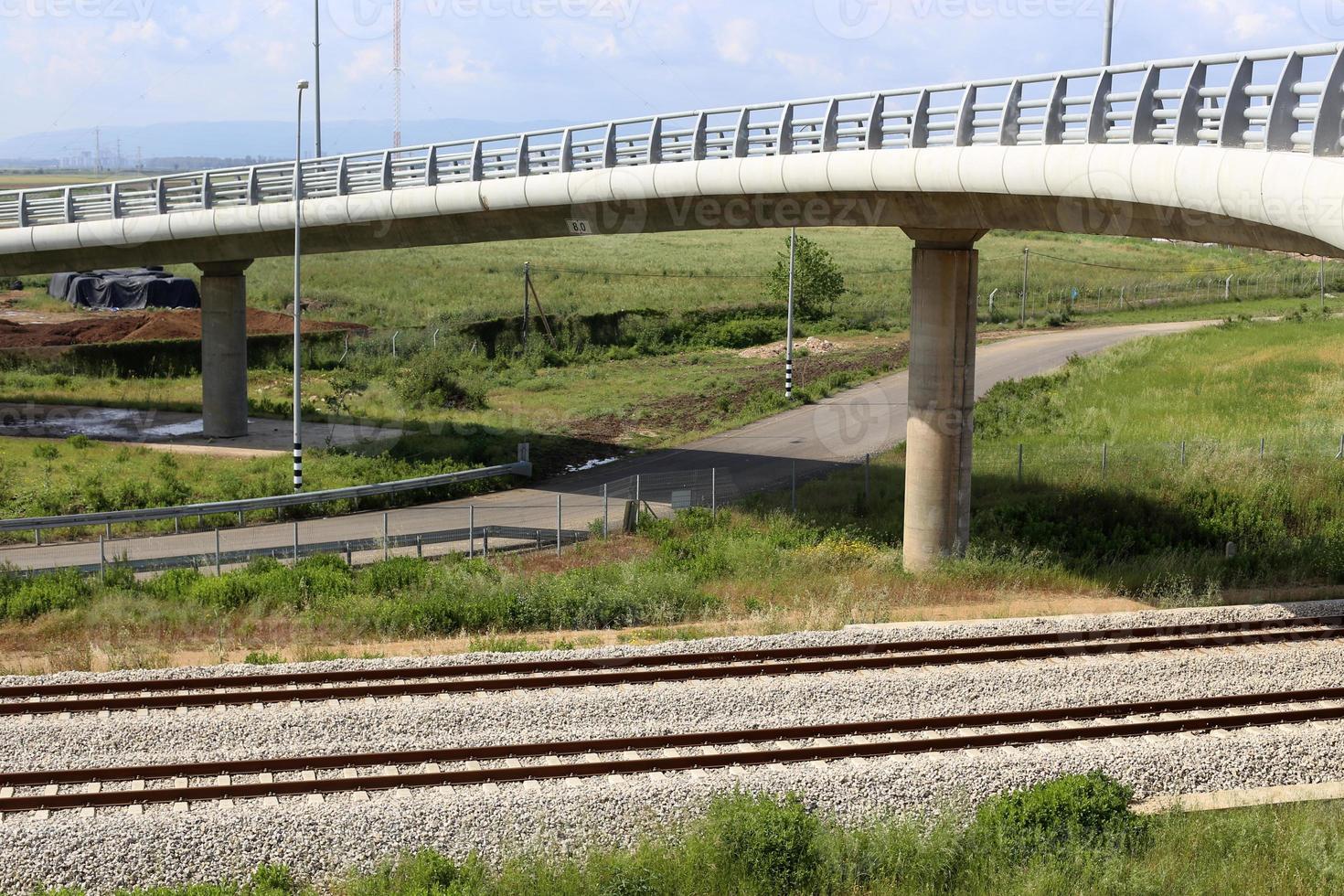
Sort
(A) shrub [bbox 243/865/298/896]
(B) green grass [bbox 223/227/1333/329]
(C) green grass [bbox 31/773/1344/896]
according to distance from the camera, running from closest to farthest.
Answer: (C) green grass [bbox 31/773/1344/896]
(A) shrub [bbox 243/865/298/896]
(B) green grass [bbox 223/227/1333/329]

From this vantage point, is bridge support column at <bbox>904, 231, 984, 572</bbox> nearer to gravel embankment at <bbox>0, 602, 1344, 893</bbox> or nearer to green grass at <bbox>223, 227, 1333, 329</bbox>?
gravel embankment at <bbox>0, 602, 1344, 893</bbox>

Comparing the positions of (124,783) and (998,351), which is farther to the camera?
(998,351)

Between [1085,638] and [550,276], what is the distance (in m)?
70.9

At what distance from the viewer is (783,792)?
15.5 metres

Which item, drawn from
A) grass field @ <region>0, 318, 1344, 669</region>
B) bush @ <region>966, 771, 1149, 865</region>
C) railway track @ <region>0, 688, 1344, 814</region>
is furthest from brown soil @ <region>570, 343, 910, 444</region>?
bush @ <region>966, 771, 1149, 865</region>

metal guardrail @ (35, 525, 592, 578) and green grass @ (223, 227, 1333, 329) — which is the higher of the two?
green grass @ (223, 227, 1333, 329)

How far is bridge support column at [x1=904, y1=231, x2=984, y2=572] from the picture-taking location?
26328 millimetres

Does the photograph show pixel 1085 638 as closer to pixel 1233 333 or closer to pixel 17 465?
pixel 17 465

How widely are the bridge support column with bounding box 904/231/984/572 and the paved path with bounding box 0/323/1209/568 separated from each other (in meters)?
7.37

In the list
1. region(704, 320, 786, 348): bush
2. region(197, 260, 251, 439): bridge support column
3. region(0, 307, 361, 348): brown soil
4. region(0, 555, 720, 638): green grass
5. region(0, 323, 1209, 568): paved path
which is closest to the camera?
region(0, 555, 720, 638): green grass

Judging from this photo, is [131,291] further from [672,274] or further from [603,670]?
[603,670]

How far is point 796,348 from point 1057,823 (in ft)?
156

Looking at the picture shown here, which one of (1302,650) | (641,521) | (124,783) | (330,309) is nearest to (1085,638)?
(1302,650)

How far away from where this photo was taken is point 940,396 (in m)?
26.5
